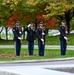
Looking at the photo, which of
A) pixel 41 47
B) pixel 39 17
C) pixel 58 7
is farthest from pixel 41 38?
pixel 39 17

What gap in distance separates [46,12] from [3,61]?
2354 cm

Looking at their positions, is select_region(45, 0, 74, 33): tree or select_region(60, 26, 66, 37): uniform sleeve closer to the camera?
select_region(60, 26, 66, 37): uniform sleeve

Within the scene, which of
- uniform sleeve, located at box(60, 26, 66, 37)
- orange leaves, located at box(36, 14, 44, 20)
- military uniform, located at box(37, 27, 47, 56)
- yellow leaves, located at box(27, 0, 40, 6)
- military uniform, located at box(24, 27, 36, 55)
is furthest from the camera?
orange leaves, located at box(36, 14, 44, 20)

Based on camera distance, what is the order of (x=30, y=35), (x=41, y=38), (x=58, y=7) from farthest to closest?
(x=58, y=7), (x=30, y=35), (x=41, y=38)

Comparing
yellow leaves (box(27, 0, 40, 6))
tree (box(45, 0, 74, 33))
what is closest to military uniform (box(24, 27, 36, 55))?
yellow leaves (box(27, 0, 40, 6))

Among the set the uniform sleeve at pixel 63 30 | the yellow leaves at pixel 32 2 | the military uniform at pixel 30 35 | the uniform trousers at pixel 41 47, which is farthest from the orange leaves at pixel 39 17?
the uniform sleeve at pixel 63 30

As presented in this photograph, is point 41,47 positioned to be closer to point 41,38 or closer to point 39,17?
point 41,38

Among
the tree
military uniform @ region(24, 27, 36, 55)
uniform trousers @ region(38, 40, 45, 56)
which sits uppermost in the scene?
the tree

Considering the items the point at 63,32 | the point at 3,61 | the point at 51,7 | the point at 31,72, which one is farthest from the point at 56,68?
the point at 51,7

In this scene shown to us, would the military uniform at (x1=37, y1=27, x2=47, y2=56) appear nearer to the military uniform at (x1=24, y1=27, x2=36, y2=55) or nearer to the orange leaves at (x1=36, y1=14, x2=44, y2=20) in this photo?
the military uniform at (x1=24, y1=27, x2=36, y2=55)

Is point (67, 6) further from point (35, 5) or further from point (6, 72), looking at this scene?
point (6, 72)

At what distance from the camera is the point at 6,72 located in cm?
1370

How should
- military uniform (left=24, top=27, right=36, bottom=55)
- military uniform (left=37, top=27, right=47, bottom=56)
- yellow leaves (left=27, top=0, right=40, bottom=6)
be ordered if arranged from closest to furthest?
military uniform (left=37, top=27, right=47, bottom=56) < military uniform (left=24, top=27, right=36, bottom=55) < yellow leaves (left=27, top=0, right=40, bottom=6)

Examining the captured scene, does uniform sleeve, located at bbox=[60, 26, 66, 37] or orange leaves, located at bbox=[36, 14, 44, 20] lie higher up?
orange leaves, located at bbox=[36, 14, 44, 20]
